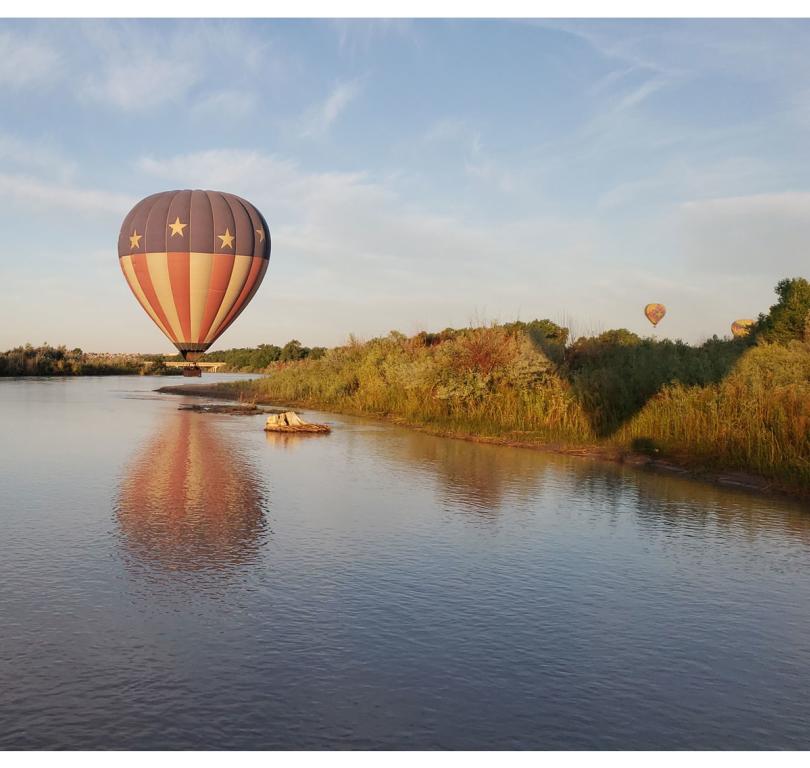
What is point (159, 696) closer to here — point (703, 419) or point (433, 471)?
point (433, 471)

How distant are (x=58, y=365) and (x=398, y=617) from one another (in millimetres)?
78965

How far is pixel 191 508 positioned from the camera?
10047 mm

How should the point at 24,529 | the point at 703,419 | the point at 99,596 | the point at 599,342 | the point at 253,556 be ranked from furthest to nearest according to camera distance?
1. the point at 599,342
2. the point at 703,419
3. the point at 24,529
4. the point at 253,556
5. the point at 99,596

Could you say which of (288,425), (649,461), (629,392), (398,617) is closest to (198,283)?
(288,425)

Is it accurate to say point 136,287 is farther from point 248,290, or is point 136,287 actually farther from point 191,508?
point 191,508

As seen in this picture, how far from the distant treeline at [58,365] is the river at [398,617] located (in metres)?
68.4

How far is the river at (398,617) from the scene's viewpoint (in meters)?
4.27

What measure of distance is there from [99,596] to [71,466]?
8.56 meters

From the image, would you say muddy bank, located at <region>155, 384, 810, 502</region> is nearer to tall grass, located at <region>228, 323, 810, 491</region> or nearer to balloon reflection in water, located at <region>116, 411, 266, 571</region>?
tall grass, located at <region>228, 323, 810, 491</region>

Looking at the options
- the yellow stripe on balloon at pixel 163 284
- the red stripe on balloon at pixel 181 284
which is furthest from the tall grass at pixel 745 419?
the yellow stripe on balloon at pixel 163 284

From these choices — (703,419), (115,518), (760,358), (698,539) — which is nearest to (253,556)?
(115,518)

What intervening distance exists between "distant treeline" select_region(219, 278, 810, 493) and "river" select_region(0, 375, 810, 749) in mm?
2493

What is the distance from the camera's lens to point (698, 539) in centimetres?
891

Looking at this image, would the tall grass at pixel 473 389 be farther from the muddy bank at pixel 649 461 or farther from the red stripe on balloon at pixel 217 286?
the red stripe on balloon at pixel 217 286
